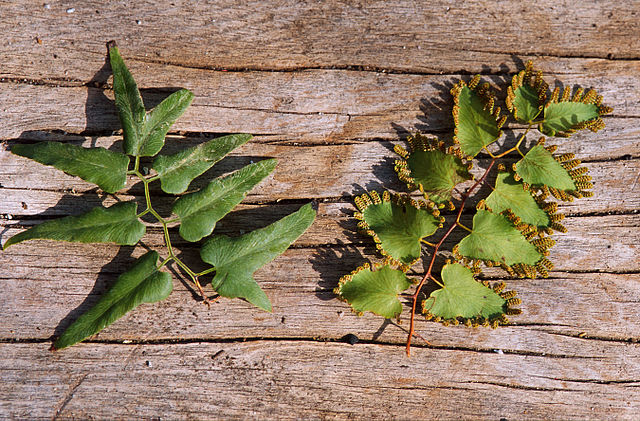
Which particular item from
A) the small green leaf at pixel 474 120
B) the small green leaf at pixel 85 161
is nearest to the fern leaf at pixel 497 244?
the small green leaf at pixel 474 120

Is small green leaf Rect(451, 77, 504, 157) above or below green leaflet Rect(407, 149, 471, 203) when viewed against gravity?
above

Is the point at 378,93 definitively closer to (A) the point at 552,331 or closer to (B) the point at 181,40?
(B) the point at 181,40

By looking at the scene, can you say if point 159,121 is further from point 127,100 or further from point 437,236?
point 437,236

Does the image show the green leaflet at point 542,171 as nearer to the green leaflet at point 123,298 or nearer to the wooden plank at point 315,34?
the wooden plank at point 315,34

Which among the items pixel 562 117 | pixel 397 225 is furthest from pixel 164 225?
pixel 562 117

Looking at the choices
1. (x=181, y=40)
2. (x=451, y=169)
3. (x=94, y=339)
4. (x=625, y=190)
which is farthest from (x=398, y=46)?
(x=94, y=339)

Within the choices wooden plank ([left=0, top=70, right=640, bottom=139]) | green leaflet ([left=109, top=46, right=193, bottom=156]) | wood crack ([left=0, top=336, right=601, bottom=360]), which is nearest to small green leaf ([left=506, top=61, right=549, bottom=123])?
wooden plank ([left=0, top=70, right=640, bottom=139])

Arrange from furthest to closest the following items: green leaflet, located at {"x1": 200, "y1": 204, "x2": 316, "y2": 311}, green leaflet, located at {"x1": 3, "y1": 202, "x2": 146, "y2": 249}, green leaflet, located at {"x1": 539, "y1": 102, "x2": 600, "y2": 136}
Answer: green leaflet, located at {"x1": 539, "y1": 102, "x2": 600, "y2": 136} < green leaflet, located at {"x1": 200, "y1": 204, "x2": 316, "y2": 311} < green leaflet, located at {"x1": 3, "y1": 202, "x2": 146, "y2": 249}

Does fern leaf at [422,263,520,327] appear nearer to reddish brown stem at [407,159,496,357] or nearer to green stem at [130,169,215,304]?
reddish brown stem at [407,159,496,357]
